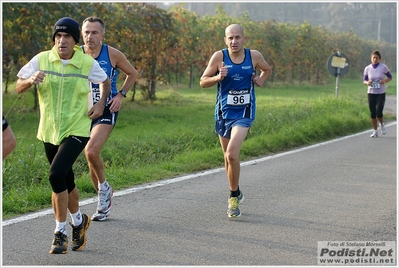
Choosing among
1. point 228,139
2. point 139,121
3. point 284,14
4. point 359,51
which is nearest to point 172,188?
point 228,139

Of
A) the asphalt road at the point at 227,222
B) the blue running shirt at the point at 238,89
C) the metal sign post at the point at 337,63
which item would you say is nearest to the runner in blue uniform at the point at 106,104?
the asphalt road at the point at 227,222

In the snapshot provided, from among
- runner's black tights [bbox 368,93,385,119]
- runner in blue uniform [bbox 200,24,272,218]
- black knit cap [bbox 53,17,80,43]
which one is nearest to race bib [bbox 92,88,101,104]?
runner in blue uniform [bbox 200,24,272,218]

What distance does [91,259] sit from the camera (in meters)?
5.70

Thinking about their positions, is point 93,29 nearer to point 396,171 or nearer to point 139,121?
point 396,171

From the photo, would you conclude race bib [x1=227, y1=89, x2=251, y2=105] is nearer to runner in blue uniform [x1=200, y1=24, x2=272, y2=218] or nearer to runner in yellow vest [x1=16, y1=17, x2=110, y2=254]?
runner in blue uniform [x1=200, y1=24, x2=272, y2=218]

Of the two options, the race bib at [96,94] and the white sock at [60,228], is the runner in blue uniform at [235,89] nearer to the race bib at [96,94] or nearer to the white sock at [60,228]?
the race bib at [96,94]

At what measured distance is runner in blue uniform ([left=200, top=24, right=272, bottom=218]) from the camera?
753 cm

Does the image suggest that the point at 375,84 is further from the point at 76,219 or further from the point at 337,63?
the point at 76,219

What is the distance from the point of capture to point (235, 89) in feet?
25.1

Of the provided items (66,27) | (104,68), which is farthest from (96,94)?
(66,27)

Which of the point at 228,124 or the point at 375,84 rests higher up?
the point at 228,124

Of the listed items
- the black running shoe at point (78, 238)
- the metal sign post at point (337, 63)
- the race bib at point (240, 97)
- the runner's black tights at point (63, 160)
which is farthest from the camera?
the metal sign post at point (337, 63)

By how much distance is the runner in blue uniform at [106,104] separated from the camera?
23.2 feet

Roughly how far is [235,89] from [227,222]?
143cm
